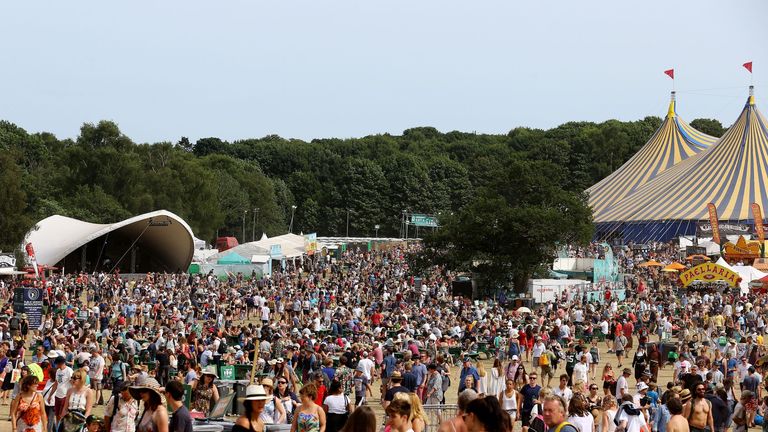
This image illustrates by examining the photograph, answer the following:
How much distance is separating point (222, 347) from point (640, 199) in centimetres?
4226

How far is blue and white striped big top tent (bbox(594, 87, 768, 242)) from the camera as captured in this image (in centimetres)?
5288

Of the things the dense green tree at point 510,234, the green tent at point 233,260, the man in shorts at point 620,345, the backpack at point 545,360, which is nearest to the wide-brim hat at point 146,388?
the backpack at point 545,360

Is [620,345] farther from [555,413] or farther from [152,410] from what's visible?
[152,410]

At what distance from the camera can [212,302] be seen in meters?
28.1

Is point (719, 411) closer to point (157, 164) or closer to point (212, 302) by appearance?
point (212, 302)

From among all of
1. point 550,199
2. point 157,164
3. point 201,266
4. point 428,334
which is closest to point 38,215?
point 157,164

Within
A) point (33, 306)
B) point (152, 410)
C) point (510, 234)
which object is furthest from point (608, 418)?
point (510, 234)

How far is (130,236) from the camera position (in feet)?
146

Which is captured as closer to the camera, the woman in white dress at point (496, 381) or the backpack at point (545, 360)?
the woman in white dress at point (496, 381)

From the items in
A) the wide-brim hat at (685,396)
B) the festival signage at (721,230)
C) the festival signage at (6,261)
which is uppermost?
the festival signage at (721,230)

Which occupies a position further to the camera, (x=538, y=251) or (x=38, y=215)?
(x=38, y=215)

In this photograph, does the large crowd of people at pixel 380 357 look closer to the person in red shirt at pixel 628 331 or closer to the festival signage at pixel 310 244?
the person in red shirt at pixel 628 331

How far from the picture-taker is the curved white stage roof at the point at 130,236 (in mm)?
41906

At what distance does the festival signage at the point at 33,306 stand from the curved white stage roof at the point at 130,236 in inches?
741
